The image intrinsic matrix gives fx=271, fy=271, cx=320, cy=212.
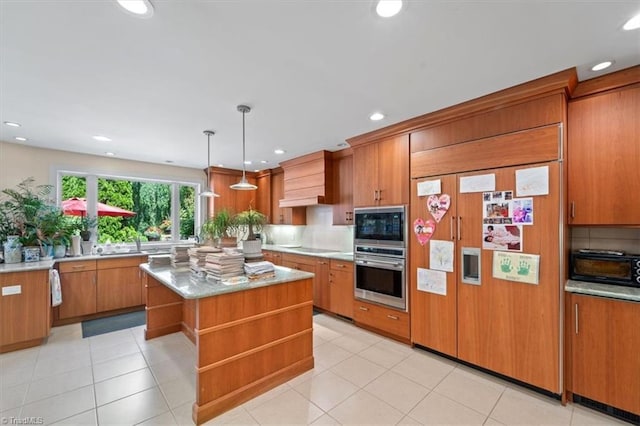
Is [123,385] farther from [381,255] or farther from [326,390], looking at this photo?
[381,255]

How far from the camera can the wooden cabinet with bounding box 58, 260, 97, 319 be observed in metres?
3.74

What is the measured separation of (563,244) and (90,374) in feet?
13.8

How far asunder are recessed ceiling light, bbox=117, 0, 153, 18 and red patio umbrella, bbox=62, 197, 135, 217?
4.14 metres

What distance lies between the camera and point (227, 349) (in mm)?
2117

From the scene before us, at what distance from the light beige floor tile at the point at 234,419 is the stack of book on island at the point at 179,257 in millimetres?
1547

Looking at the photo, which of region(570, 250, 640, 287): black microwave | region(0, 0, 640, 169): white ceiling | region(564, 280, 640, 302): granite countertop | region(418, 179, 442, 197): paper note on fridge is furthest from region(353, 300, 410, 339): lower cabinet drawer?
region(0, 0, 640, 169): white ceiling

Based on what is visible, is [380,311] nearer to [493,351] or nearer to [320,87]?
[493,351]

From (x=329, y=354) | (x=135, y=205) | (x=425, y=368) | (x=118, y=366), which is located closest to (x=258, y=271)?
(x=329, y=354)

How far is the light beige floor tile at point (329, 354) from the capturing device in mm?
2746

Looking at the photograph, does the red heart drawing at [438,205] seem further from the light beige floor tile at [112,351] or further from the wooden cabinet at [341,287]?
the light beige floor tile at [112,351]

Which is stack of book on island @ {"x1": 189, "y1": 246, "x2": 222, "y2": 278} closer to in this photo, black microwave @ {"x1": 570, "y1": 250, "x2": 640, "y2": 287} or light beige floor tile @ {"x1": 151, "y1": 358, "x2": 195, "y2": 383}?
light beige floor tile @ {"x1": 151, "y1": 358, "x2": 195, "y2": 383}

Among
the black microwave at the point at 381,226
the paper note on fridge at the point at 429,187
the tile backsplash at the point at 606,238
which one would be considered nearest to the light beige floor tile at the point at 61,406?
the black microwave at the point at 381,226

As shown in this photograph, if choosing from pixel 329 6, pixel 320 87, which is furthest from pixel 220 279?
pixel 329 6

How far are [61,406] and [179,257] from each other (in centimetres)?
140
